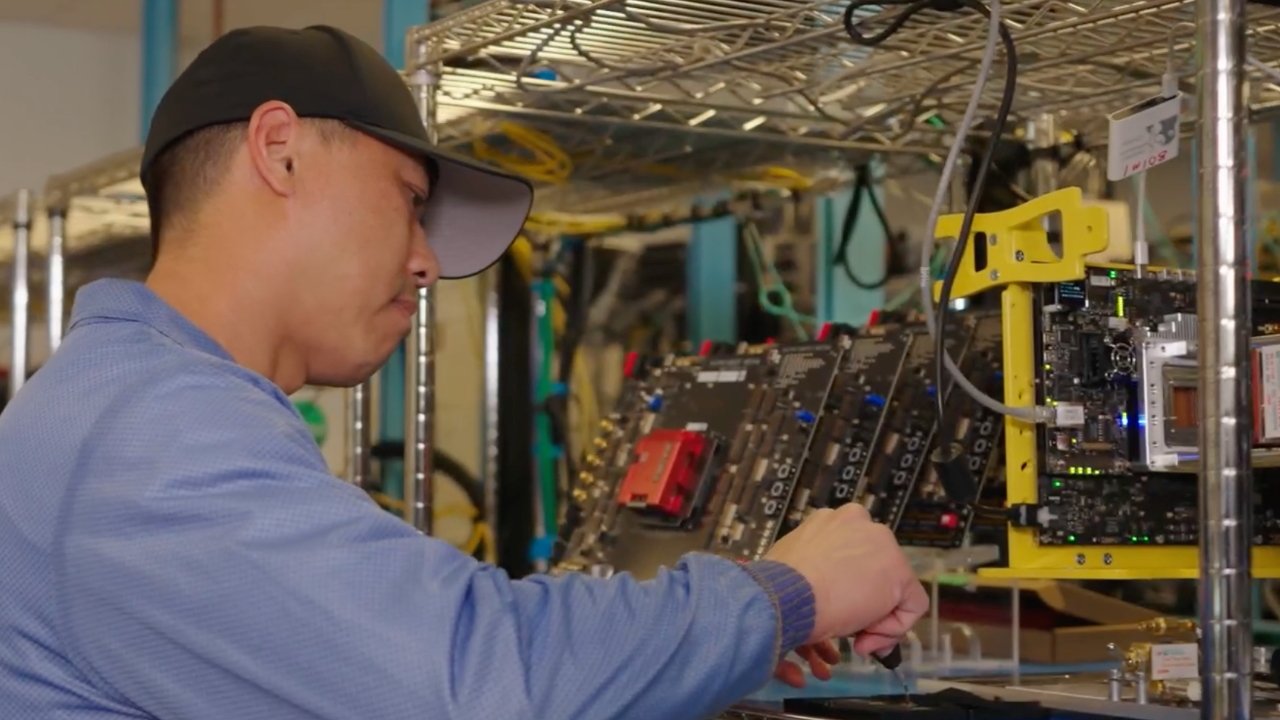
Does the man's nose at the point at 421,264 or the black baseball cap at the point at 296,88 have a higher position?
the black baseball cap at the point at 296,88

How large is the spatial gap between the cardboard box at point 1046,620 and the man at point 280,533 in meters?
1.07

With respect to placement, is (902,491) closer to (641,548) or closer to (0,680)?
(641,548)

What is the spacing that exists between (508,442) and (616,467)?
2.51 ft

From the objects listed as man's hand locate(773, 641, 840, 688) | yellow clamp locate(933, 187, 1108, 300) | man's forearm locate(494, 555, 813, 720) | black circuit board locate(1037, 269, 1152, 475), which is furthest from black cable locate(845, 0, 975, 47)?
man's forearm locate(494, 555, 813, 720)

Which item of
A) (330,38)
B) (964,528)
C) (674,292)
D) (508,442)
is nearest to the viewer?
(330,38)

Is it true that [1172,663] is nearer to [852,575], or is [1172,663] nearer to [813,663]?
[813,663]

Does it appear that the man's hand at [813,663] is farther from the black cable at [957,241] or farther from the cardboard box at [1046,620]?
the cardboard box at [1046,620]

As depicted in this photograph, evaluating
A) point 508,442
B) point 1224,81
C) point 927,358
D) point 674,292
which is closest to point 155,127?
point 1224,81

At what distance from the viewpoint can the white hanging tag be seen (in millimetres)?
1572

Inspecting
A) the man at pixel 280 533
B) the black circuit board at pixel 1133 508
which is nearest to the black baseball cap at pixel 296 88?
the man at pixel 280 533

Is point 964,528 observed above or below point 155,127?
below

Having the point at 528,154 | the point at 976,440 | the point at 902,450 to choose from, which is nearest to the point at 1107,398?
the point at 976,440

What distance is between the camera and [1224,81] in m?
1.37

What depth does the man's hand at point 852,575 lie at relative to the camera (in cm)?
114
